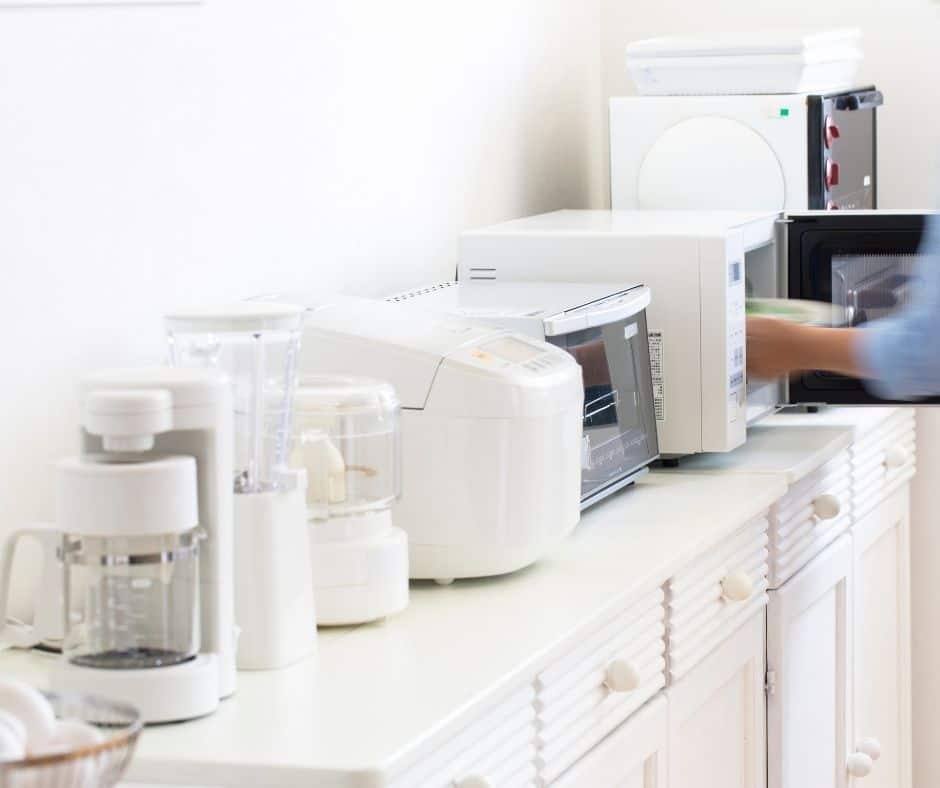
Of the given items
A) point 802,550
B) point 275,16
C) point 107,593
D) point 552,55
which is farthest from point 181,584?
point 552,55

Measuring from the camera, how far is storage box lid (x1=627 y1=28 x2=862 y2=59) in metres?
2.57

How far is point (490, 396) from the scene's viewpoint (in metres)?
1.64

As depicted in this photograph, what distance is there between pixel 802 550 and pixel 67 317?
1103mm

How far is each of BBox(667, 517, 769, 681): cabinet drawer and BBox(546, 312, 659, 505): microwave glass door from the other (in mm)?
164

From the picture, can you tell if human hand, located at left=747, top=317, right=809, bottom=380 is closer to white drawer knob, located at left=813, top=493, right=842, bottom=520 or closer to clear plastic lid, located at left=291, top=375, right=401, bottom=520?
white drawer knob, located at left=813, top=493, right=842, bottom=520

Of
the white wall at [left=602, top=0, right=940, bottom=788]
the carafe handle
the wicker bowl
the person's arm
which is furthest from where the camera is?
the white wall at [left=602, top=0, right=940, bottom=788]

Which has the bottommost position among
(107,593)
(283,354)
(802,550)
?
A: (802,550)

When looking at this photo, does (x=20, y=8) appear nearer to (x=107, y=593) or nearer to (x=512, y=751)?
(x=107, y=593)

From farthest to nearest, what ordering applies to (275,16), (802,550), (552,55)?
(552,55), (802,550), (275,16)

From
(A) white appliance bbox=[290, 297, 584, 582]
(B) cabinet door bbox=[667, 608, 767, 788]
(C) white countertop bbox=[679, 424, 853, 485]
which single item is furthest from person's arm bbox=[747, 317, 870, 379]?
(A) white appliance bbox=[290, 297, 584, 582]

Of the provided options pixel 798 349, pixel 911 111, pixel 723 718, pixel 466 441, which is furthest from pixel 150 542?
pixel 911 111

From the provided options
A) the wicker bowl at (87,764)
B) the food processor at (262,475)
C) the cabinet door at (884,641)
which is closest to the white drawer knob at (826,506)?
the cabinet door at (884,641)

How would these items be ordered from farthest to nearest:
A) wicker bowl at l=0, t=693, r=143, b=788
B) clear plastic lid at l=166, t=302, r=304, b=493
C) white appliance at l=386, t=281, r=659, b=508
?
white appliance at l=386, t=281, r=659, b=508
clear plastic lid at l=166, t=302, r=304, b=493
wicker bowl at l=0, t=693, r=143, b=788

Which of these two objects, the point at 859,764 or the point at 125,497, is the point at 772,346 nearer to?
the point at 859,764
